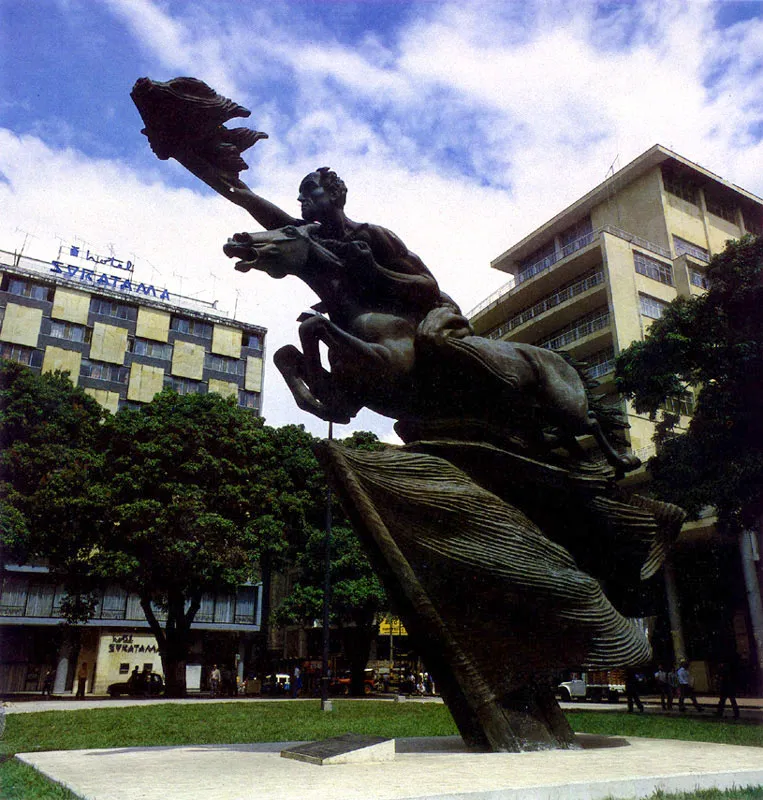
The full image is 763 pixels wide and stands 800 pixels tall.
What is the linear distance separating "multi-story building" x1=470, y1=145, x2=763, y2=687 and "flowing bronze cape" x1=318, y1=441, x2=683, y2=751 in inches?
935

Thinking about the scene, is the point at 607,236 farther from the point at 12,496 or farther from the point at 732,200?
the point at 12,496

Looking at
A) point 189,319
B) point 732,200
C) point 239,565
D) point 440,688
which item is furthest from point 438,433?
point 189,319

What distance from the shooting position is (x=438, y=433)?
27.9ft

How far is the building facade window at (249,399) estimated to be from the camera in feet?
192

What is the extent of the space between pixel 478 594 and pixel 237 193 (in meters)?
4.97

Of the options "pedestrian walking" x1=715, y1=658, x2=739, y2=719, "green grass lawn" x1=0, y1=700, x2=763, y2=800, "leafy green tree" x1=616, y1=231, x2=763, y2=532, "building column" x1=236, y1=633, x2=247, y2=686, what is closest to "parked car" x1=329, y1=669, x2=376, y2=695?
"building column" x1=236, y1=633, x2=247, y2=686

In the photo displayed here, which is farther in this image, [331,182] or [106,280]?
[106,280]

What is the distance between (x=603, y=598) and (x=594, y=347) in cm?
3193

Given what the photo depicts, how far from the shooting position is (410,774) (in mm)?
5820

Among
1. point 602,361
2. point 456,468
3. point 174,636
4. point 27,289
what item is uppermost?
point 27,289

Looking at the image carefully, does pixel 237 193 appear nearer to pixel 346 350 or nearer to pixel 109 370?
pixel 346 350

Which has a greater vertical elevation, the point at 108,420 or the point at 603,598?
the point at 108,420

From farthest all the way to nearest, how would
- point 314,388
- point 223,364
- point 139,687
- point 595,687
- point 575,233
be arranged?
point 223,364 < point 575,233 < point 139,687 < point 595,687 < point 314,388

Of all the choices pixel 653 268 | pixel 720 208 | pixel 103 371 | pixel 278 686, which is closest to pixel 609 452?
pixel 278 686
